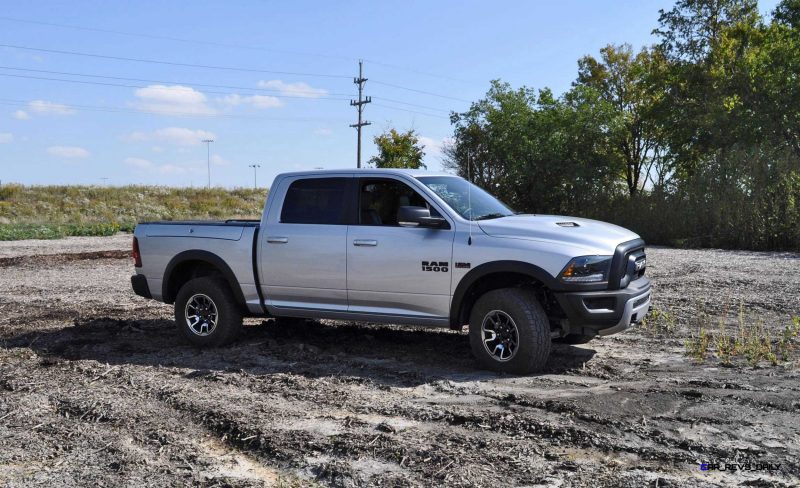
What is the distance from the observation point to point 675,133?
123ft

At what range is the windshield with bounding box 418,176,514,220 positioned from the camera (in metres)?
7.56

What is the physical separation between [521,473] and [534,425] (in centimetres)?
93

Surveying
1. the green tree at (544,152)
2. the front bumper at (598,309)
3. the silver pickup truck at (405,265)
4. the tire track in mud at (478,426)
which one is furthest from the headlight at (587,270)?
the green tree at (544,152)

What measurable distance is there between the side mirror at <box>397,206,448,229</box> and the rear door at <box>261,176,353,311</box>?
865 mm

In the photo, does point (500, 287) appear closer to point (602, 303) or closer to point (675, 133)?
point (602, 303)

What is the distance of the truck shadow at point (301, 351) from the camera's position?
23.8ft

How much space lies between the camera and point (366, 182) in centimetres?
796

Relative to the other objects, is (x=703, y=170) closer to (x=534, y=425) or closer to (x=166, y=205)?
(x=534, y=425)

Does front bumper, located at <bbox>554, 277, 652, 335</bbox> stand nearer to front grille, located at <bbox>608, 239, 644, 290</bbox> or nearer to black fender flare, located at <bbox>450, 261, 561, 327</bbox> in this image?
front grille, located at <bbox>608, 239, 644, 290</bbox>

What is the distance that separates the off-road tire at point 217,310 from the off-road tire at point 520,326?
2918 mm

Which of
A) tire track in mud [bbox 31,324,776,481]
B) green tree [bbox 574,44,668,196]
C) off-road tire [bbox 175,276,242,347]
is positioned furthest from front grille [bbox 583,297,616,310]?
green tree [bbox 574,44,668,196]

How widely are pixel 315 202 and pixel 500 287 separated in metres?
2.25

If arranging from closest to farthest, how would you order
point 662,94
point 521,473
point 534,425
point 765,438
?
point 521,473
point 765,438
point 534,425
point 662,94

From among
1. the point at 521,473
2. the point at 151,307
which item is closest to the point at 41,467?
the point at 521,473
